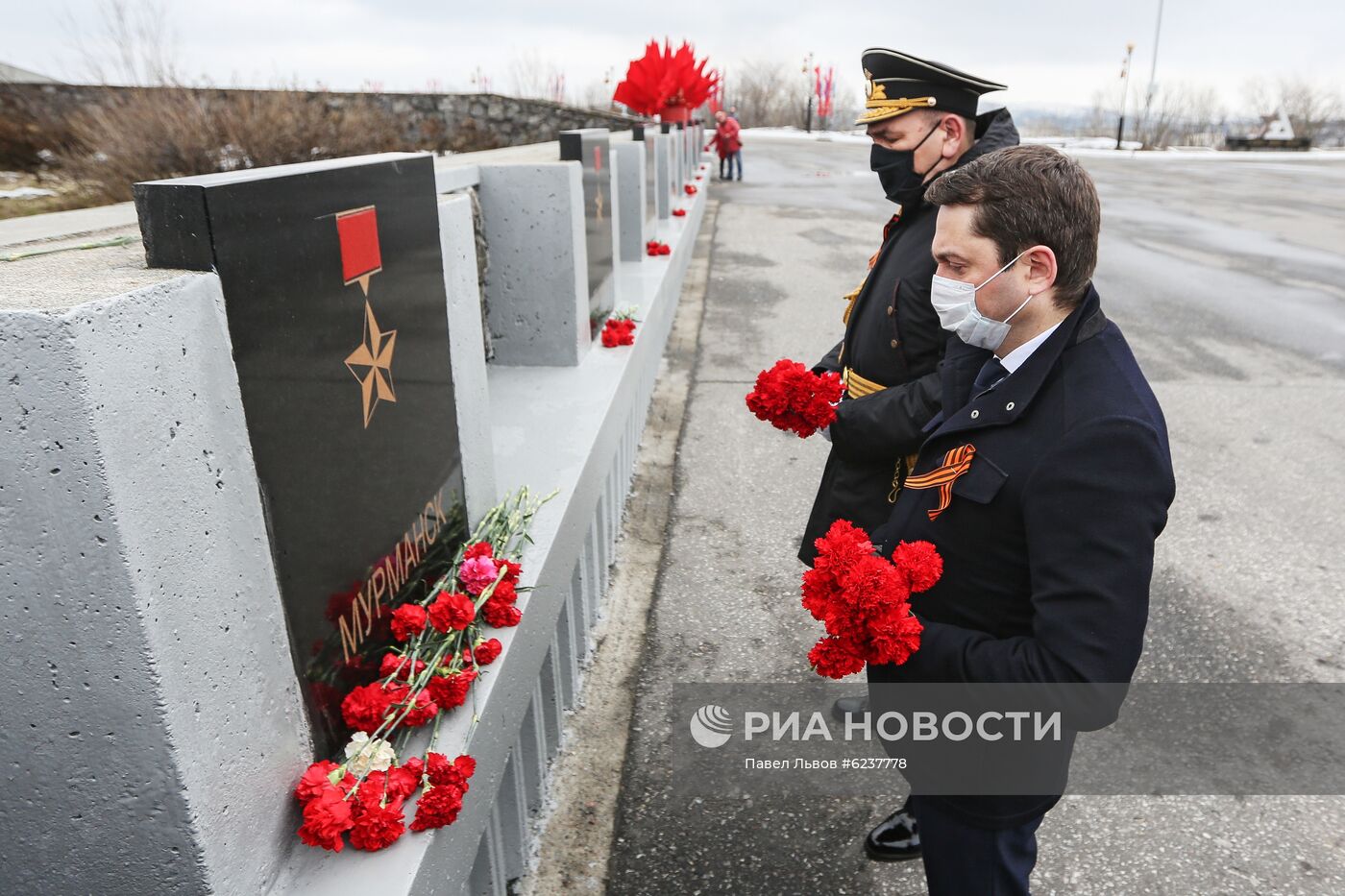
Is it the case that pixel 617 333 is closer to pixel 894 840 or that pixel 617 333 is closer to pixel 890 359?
pixel 890 359

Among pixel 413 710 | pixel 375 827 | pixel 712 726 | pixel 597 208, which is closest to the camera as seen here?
pixel 375 827

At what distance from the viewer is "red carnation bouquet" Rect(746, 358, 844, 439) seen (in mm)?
2586

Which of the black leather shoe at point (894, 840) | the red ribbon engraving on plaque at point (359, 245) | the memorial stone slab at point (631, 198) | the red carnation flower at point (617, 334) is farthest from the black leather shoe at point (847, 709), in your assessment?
the memorial stone slab at point (631, 198)

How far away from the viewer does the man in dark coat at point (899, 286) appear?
242 cm

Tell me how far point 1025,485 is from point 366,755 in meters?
1.38

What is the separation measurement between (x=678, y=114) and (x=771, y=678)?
601 inches

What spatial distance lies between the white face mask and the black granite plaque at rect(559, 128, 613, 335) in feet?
11.8

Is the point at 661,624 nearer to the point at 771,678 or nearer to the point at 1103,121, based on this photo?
the point at 771,678

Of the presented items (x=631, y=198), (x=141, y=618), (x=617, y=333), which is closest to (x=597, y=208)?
(x=617, y=333)

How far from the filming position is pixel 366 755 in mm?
1898

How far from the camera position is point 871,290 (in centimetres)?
262

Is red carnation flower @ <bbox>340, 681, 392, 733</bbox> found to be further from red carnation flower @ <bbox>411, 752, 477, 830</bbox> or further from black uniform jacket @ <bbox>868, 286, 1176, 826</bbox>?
black uniform jacket @ <bbox>868, 286, 1176, 826</bbox>

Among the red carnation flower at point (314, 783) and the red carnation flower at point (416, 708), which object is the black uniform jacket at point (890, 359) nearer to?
the red carnation flower at point (416, 708)

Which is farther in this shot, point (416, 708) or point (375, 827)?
point (416, 708)
